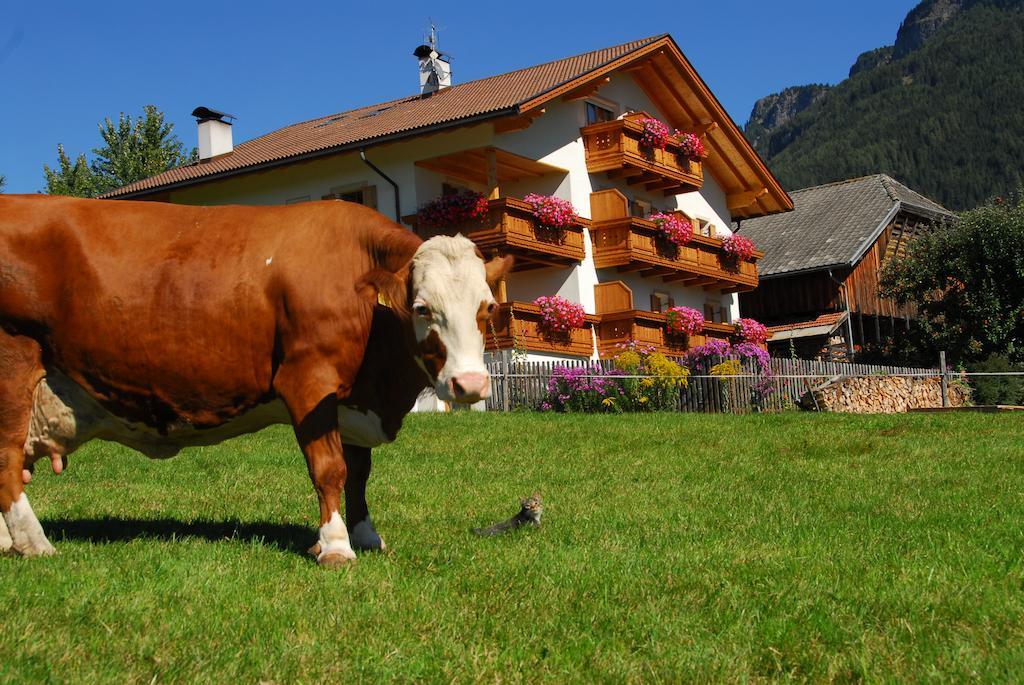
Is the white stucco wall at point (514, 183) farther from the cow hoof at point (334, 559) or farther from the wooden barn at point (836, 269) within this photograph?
A: the cow hoof at point (334, 559)

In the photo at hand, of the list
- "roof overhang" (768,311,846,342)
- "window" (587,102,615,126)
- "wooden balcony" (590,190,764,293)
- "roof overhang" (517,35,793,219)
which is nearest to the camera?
"roof overhang" (517,35,793,219)

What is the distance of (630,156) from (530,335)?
645 cm

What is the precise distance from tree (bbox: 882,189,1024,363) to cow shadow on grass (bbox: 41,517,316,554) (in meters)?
28.8

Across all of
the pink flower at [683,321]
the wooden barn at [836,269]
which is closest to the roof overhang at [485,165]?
the pink flower at [683,321]

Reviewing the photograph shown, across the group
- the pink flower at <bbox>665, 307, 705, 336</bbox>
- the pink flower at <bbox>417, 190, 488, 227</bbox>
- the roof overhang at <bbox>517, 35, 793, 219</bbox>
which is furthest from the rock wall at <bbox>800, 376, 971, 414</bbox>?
the roof overhang at <bbox>517, 35, 793, 219</bbox>

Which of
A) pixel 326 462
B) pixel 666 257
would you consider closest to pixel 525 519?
pixel 326 462

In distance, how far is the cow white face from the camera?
6.54 m

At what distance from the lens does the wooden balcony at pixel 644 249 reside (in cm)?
3064

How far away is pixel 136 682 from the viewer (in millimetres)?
4152

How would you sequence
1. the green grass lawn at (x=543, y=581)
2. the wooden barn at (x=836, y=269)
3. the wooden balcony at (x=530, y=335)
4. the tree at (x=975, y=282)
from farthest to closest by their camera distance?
the wooden barn at (x=836, y=269) → the tree at (x=975, y=282) → the wooden balcony at (x=530, y=335) → the green grass lawn at (x=543, y=581)

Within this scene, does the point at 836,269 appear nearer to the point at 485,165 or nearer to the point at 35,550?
the point at 485,165

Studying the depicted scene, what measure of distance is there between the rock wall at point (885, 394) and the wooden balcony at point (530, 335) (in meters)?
6.85

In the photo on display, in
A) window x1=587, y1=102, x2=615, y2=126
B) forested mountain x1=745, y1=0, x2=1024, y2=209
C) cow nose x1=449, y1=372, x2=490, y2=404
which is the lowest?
cow nose x1=449, y1=372, x2=490, y2=404

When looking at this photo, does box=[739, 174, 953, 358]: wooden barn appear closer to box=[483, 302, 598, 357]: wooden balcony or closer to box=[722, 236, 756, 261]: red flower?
box=[722, 236, 756, 261]: red flower
